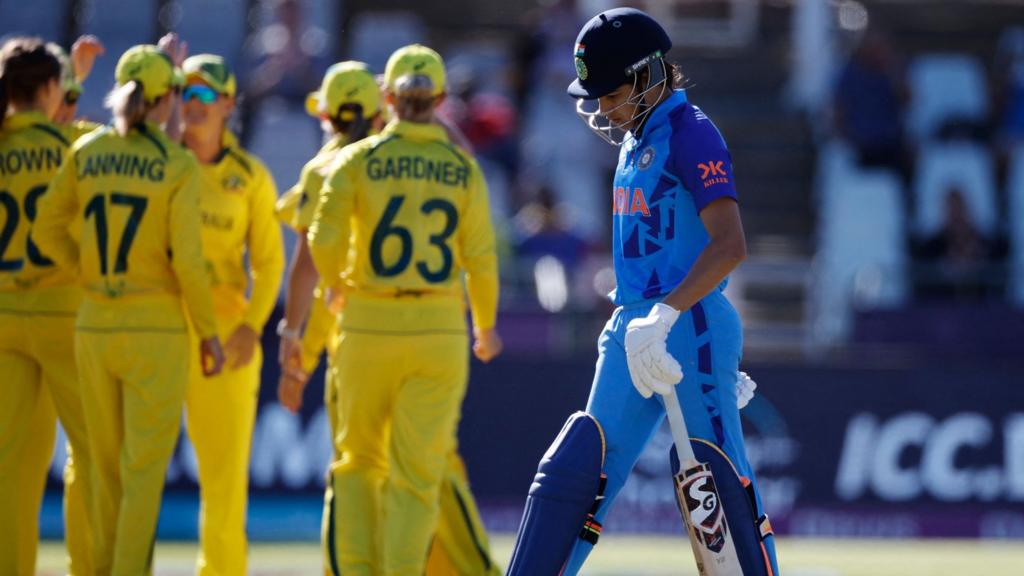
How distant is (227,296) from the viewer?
8.53 m

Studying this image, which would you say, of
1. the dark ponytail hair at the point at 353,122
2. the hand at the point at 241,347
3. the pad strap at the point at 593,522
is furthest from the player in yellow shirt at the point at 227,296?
the pad strap at the point at 593,522

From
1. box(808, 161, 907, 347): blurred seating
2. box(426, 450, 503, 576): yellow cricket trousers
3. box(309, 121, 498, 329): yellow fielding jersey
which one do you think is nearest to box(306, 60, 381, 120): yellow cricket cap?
box(309, 121, 498, 329): yellow fielding jersey

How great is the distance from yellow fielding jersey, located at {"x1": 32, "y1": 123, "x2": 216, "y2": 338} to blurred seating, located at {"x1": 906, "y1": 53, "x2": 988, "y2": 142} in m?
12.3

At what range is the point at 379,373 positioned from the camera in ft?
24.7

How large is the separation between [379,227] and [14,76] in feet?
6.11

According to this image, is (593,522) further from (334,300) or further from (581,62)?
(334,300)

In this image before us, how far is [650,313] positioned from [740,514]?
79 cm

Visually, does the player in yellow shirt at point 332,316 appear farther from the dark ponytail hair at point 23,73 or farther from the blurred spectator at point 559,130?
the blurred spectator at point 559,130

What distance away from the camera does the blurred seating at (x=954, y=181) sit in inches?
680

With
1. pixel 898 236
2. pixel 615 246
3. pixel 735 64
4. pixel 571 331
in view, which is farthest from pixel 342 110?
pixel 735 64

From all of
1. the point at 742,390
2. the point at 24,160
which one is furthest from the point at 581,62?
the point at 24,160

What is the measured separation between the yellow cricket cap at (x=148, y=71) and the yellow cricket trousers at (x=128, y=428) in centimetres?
105

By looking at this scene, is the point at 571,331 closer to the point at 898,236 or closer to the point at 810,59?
the point at 898,236

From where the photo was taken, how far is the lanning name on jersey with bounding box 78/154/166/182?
24.6ft
